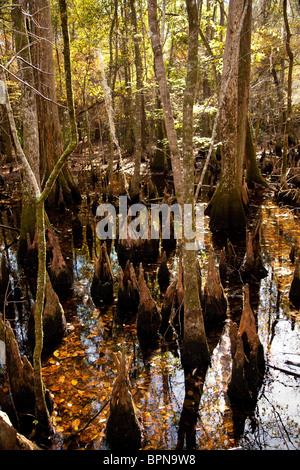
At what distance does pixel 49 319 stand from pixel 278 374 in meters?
3.01

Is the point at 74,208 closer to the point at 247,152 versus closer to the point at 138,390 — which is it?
the point at 247,152

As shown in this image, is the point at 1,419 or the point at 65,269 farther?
the point at 65,269

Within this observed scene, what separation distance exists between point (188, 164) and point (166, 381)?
2.46m

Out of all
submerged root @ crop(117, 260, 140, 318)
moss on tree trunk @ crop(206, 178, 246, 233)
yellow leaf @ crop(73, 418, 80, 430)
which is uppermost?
moss on tree trunk @ crop(206, 178, 246, 233)

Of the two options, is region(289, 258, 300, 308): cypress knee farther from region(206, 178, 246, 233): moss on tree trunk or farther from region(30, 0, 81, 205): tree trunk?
region(30, 0, 81, 205): tree trunk

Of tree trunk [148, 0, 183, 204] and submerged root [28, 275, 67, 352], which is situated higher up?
tree trunk [148, 0, 183, 204]

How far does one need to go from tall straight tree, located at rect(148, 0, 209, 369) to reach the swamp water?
30 cm

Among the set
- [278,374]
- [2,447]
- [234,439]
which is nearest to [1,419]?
[2,447]

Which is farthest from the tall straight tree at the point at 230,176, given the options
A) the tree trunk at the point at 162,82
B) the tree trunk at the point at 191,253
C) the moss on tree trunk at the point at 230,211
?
the tree trunk at the point at 191,253

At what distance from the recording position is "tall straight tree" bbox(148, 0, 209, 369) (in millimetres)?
3512

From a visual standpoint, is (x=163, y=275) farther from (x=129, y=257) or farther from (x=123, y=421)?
(x=123, y=421)

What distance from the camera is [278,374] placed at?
404 cm

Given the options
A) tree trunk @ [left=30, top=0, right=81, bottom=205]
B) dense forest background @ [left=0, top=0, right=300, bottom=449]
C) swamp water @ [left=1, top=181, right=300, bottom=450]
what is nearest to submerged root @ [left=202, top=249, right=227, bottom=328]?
dense forest background @ [left=0, top=0, right=300, bottom=449]

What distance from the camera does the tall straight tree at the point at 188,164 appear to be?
3.51 metres
